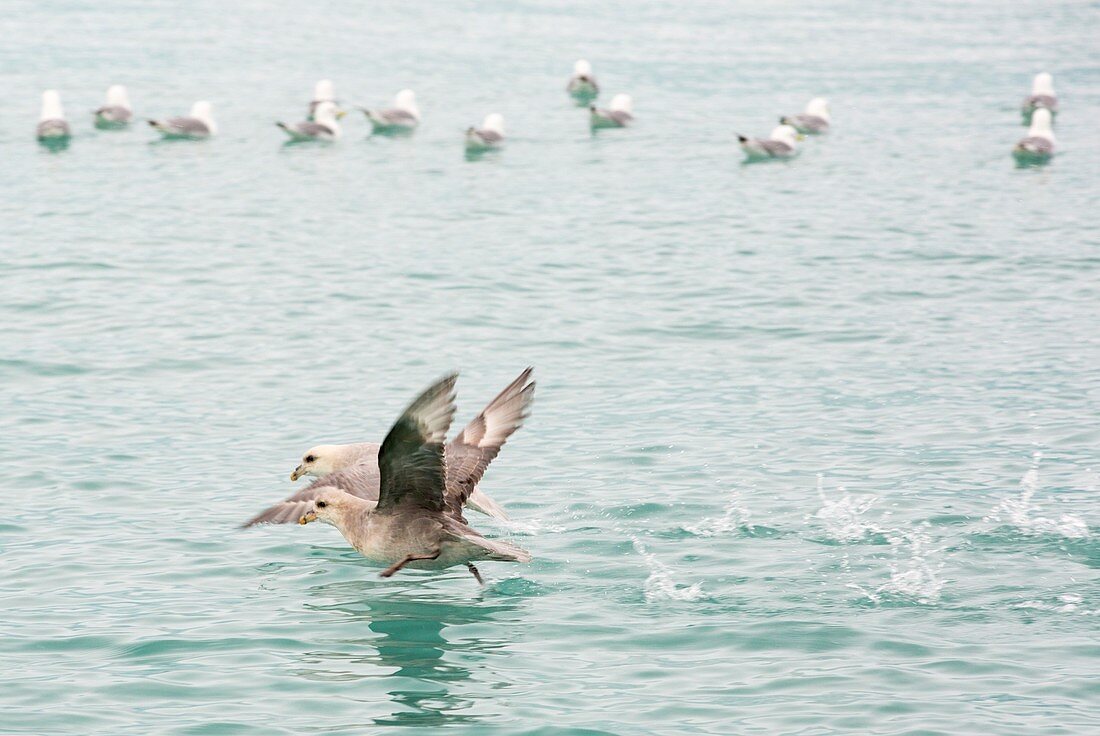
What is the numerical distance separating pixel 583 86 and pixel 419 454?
2915 centimetres

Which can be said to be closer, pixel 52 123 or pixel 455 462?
pixel 455 462

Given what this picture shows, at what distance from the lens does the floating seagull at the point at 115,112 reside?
3334 cm

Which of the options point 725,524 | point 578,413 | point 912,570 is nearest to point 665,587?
point 725,524

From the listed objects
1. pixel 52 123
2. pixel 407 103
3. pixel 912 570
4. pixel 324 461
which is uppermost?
pixel 407 103

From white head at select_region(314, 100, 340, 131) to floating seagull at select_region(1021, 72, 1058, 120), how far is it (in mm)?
15515

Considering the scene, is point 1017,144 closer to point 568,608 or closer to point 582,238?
point 582,238

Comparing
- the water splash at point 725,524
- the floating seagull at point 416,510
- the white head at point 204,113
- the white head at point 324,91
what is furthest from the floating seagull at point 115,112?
the water splash at point 725,524

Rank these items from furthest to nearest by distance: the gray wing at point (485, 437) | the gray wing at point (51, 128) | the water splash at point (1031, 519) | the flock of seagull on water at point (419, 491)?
the gray wing at point (51, 128)
the water splash at point (1031, 519)
the gray wing at point (485, 437)
the flock of seagull on water at point (419, 491)

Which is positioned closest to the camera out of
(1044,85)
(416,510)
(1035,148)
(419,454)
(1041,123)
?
(419,454)

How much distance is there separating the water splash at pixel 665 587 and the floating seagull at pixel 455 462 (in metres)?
1.53

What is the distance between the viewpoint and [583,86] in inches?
1523

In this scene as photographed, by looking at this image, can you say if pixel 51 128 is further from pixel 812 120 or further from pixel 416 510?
pixel 416 510

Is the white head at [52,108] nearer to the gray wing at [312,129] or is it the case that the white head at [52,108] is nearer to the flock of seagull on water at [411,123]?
the flock of seagull on water at [411,123]

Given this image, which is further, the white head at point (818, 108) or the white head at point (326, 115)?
the white head at point (818, 108)
